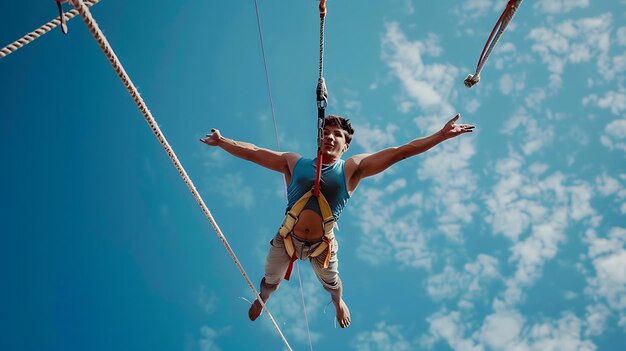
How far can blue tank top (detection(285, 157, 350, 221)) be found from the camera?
4699mm

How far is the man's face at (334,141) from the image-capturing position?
16.3 feet

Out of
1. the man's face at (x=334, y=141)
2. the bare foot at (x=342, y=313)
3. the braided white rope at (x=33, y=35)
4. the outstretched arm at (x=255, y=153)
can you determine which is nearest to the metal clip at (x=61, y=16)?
the braided white rope at (x=33, y=35)

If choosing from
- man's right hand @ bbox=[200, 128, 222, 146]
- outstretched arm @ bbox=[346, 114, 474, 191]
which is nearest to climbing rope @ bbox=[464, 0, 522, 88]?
outstretched arm @ bbox=[346, 114, 474, 191]

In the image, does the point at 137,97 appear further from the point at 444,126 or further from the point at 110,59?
the point at 444,126

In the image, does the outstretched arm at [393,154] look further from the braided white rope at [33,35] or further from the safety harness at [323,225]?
the braided white rope at [33,35]

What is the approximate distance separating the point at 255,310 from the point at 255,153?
1967mm

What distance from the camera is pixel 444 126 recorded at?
4406 millimetres

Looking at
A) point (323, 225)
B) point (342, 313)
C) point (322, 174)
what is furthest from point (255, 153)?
point (342, 313)

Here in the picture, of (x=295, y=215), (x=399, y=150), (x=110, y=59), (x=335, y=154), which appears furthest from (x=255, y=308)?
(x=110, y=59)

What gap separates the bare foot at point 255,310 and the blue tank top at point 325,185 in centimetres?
156

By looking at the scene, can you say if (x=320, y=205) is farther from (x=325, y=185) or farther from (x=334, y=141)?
(x=334, y=141)

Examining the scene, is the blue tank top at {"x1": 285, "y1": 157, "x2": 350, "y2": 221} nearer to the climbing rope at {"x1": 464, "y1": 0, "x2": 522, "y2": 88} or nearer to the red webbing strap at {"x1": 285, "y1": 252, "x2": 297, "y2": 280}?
the red webbing strap at {"x1": 285, "y1": 252, "x2": 297, "y2": 280}

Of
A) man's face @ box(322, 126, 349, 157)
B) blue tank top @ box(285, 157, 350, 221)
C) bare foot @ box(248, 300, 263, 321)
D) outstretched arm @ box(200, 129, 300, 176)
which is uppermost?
man's face @ box(322, 126, 349, 157)

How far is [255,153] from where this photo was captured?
500 cm
